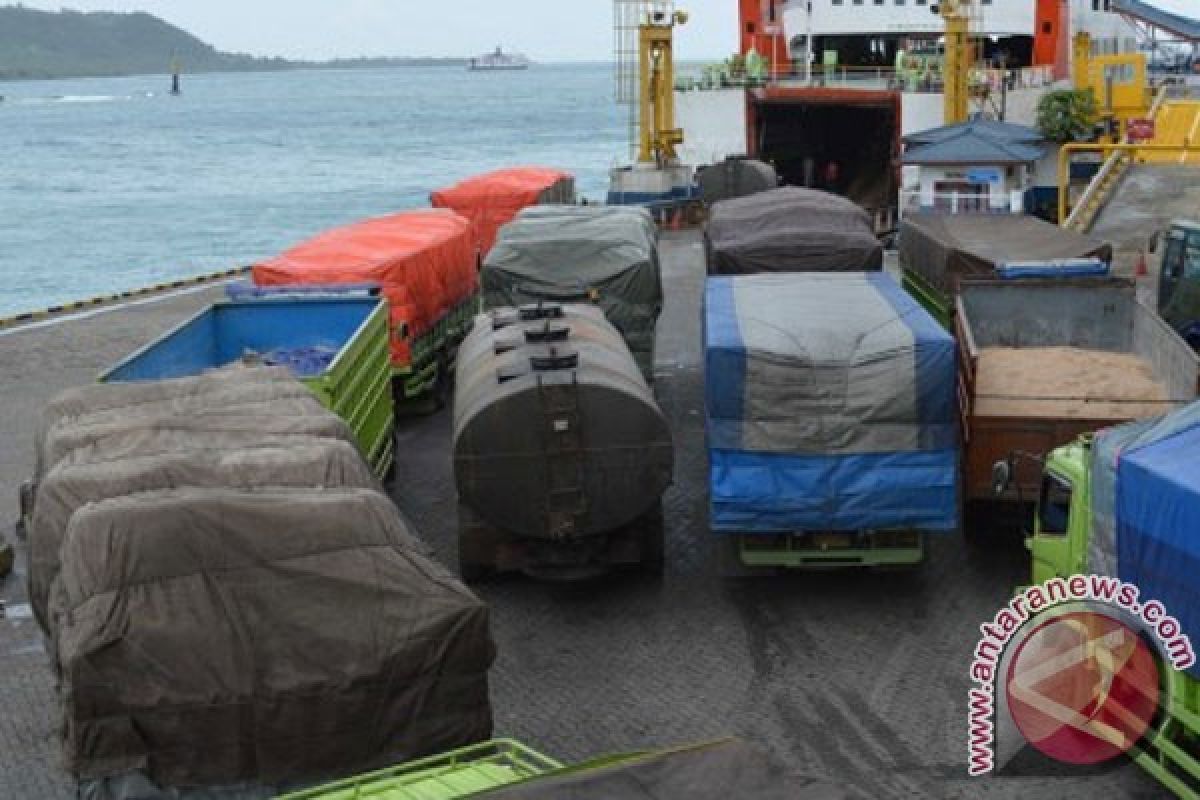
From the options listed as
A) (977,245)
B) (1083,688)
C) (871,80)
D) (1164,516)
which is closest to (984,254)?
(977,245)

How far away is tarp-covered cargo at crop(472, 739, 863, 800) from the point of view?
5203mm

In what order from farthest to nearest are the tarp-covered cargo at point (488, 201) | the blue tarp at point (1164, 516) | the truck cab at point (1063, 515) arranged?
the tarp-covered cargo at point (488, 201) → the truck cab at point (1063, 515) → the blue tarp at point (1164, 516)

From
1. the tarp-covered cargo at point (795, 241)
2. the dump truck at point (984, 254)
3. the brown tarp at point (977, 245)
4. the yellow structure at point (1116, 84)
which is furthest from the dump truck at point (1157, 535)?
the yellow structure at point (1116, 84)

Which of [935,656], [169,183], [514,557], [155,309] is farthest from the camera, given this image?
[169,183]

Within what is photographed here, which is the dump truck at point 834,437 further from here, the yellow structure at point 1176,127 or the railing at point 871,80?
the railing at point 871,80

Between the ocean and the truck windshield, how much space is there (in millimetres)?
43879

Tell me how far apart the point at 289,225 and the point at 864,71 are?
29.7 m

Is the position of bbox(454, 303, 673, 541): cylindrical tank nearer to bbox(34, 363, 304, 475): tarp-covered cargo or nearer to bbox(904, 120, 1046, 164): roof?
bbox(34, 363, 304, 475): tarp-covered cargo

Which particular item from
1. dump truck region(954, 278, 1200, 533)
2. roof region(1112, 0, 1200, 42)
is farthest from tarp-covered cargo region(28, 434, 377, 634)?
roof region(1112, 0, 1200, 42)

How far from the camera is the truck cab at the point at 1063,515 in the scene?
10.2 m

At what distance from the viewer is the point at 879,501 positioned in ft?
40.7

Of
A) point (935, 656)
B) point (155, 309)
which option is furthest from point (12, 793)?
point (155, 309)

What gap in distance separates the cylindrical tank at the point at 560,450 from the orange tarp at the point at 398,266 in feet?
21.5

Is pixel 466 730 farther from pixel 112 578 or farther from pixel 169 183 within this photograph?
pixel 169 183
